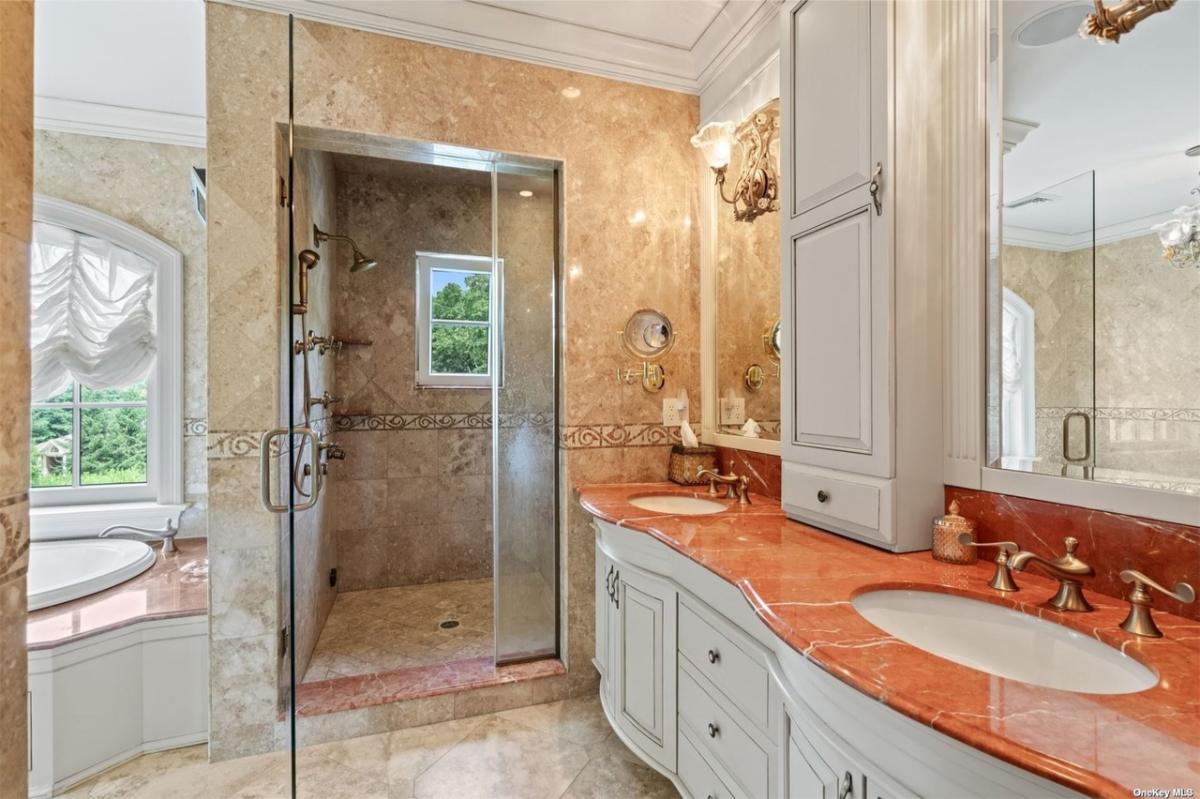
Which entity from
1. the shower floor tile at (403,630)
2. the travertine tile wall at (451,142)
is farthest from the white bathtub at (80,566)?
the shower floor tile at (403,630)

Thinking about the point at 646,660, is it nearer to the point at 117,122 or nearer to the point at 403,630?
the point at 403,630

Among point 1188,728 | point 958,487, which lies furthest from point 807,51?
point 1188,728

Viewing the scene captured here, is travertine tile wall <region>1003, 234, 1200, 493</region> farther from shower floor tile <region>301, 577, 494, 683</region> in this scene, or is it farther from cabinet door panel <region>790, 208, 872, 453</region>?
shower floor tile <region>301, 577, 494, 683</region>

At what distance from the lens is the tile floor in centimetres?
175

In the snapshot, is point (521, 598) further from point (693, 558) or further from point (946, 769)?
point (946, 769)

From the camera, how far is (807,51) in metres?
1.53

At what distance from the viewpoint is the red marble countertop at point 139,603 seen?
1.79 metres

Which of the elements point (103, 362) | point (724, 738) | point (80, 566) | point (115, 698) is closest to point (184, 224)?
point (103, 362)

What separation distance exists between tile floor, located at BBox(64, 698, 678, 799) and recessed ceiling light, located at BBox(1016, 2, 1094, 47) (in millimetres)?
2276

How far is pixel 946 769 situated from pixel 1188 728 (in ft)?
0.85

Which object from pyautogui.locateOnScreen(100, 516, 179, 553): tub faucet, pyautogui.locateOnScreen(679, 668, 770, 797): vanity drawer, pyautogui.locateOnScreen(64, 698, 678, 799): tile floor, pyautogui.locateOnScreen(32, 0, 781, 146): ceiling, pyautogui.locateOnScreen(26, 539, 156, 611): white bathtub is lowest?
pyautogui.locateOnScreen(64, 698, 678, 799): tile floor

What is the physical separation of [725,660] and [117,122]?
261cm

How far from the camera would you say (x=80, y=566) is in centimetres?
202

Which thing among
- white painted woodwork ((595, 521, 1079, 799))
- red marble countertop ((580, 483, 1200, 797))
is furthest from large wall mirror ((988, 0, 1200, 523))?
white painted woodwork ((595, 521, 1079, 799))
